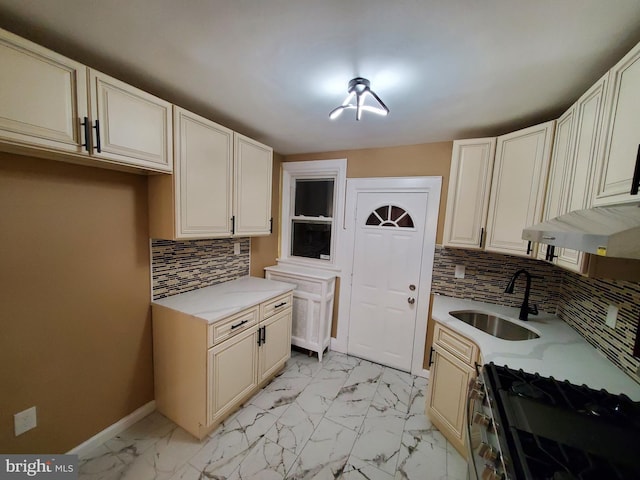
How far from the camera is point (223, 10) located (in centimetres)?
97

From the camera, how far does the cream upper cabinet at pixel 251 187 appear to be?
6.95ft

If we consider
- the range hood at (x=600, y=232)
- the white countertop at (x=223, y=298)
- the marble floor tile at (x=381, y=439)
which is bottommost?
the marble floor tile at (x=381, y=439)

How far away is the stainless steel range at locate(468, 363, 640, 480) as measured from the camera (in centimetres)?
77

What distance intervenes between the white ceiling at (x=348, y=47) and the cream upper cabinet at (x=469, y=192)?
254mm

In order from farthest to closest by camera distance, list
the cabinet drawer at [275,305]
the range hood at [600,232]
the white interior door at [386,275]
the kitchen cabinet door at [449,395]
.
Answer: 1. the white interior door at [386,275]
2. the cabinet drawer at [275,305]
3. the kitchen cabinet door at [449,395]
4. the range hood at [600,232]

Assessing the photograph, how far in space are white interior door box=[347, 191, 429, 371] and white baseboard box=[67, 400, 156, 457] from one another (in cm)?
198

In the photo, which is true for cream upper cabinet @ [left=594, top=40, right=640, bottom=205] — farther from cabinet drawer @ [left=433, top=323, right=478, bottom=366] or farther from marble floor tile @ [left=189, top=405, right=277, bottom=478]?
marble floor tile @ [left=189, top=405, right=277, bottom=478]

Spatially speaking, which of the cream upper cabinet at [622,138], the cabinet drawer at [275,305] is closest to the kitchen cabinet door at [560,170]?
the cream upper cabinet at [622,138]

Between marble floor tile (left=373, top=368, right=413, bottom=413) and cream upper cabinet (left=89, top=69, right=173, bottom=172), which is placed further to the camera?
marble floor tile (left=373, top=368, right=413, bottom=413)

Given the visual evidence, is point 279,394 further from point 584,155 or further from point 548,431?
point 584,155

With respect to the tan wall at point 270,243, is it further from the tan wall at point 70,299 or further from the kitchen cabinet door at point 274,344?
→ the tan wall at point 70,299

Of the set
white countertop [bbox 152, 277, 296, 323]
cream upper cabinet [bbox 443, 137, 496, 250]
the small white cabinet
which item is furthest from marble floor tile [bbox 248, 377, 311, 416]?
cream upper cabinet [bbox 443, 137, 496, 250]

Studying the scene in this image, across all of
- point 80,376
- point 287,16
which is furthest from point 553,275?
Result: point 80,376

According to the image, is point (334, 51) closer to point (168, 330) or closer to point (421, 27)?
point (421, 27)
